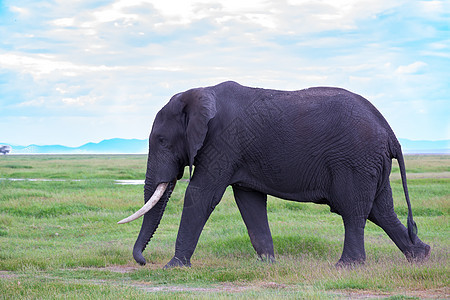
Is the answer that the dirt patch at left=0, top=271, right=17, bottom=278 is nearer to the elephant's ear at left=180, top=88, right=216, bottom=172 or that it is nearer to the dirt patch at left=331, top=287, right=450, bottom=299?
the elephant's ear at left=180, top=88, right=216, bottom=172

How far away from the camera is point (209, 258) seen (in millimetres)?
10180

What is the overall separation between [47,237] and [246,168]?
20.4ft

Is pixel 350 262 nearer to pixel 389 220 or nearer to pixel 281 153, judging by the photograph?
pixel 389 220

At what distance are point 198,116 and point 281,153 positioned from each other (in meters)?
1.35

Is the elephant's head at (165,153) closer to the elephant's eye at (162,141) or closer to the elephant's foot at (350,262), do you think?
the elephant's eye at (162,141)

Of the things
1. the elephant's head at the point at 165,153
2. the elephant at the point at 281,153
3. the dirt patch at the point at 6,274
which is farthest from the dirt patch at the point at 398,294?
the dirt patch at the point at 6,274

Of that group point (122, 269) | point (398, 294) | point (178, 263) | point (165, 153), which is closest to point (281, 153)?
point (165, 153)

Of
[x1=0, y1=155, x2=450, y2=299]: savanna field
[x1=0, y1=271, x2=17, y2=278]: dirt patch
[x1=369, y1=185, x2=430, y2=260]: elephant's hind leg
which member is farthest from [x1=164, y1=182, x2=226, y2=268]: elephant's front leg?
[x1=369, y1=185, x2=430, y2=260]: elephant's hind leg

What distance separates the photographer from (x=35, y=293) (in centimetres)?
715

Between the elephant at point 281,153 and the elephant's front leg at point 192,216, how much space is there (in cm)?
1

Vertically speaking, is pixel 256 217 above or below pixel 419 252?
above

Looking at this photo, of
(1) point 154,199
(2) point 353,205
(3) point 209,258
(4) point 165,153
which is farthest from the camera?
(3) point 209,258

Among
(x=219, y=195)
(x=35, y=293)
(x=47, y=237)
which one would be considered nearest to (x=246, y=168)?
(x=219, y=195)

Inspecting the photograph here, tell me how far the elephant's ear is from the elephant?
0.01 meters
